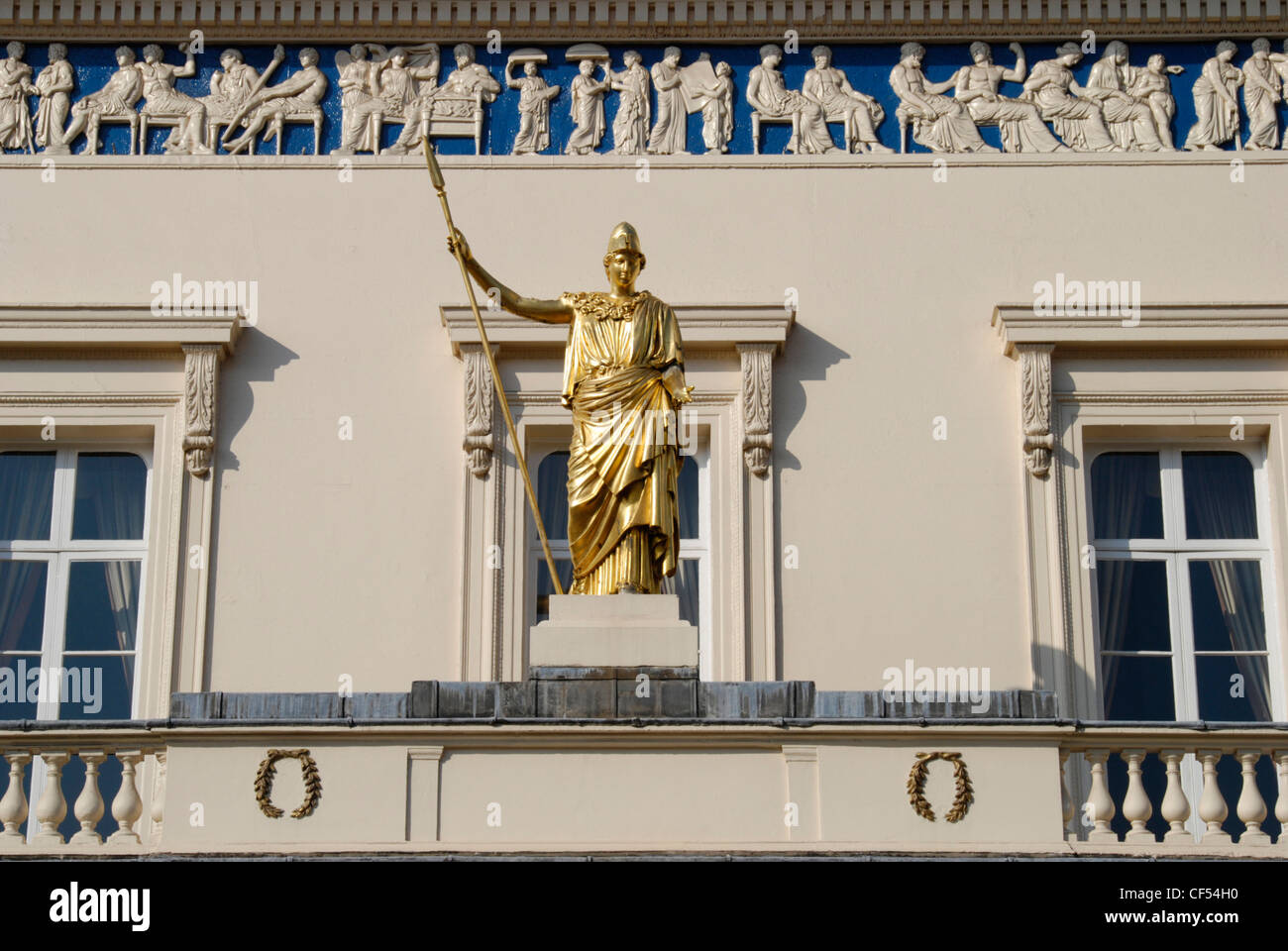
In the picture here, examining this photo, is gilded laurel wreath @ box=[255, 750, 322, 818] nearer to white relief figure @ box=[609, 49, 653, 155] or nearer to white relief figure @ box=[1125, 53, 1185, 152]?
white relief figure @ box=[609, 49, 653, 155]

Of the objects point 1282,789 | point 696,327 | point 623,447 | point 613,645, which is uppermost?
point 696,327

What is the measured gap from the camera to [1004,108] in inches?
559

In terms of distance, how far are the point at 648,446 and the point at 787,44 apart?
4197 millimetres

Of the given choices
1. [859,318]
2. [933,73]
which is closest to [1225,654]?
[859,318]

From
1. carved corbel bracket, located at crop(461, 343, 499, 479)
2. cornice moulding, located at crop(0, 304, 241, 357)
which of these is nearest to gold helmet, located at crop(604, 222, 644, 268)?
carved corbel bracket, located at crop(461, 343, 499, 479)

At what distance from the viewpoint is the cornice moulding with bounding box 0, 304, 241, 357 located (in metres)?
13.5

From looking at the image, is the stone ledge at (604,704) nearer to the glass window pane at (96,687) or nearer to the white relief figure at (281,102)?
the glass window pane at (96,687)

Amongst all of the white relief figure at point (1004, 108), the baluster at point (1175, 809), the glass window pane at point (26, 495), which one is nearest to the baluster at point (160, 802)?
the glass window pane at point (26, 495)

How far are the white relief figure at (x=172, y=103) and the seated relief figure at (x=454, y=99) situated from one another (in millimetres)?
1175

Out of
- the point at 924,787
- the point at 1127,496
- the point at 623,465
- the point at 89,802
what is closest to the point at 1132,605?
the point at 1127,496

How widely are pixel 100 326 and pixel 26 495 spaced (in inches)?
44.6

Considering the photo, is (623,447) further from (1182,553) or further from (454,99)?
(1182,553)

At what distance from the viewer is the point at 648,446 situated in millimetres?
11180

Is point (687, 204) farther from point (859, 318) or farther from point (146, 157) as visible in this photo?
point (146, 157)
